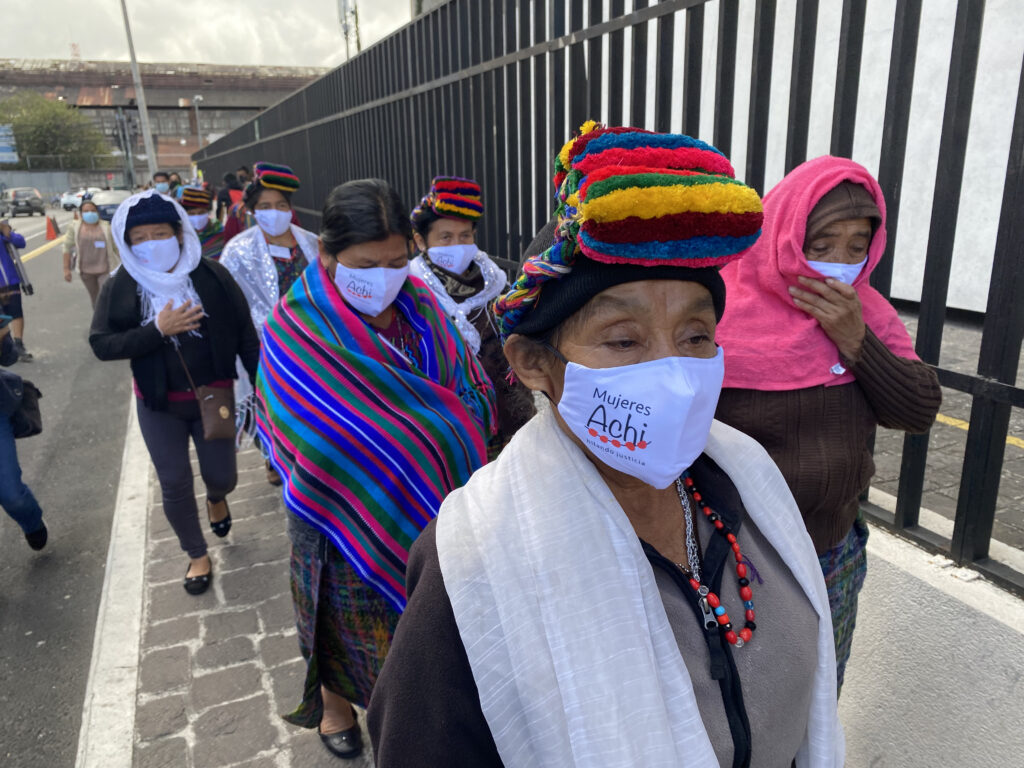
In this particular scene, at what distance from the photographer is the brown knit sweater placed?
2059 mm

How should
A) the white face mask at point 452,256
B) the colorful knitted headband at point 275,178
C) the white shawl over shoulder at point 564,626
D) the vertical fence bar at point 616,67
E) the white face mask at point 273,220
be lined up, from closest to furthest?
the white shawl over shoulder at point 564,626 < the vertical fence bar at point 616,67 < the white face mask at point 452,256 < the white face mask at point 273,220 < the colorful knitted headband at point 275,178

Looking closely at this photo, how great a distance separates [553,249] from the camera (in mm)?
1233

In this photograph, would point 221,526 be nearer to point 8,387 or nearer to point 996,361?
point 8,387

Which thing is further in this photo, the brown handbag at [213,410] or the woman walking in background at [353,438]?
the brown handbag at [213,410]

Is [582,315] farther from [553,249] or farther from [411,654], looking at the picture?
[411,654]

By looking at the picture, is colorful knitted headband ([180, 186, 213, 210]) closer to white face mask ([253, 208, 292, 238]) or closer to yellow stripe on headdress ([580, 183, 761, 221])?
white face mask ([253, 208, 292, 238])

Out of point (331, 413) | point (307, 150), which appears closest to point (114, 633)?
point (331, 413)

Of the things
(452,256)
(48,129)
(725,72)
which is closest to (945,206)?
(725,72)

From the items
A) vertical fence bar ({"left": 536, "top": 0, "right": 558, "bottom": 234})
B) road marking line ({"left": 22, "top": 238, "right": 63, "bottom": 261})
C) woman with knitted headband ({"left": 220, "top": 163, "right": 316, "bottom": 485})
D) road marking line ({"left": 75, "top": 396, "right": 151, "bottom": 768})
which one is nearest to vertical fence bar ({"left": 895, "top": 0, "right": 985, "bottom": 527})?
vertical fence bar ({"left": 536, "top": 0, "right": 558, "bottom": 234})

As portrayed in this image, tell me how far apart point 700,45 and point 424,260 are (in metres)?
1.66

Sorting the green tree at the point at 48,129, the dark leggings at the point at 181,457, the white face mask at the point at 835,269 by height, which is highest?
the green tree at the point at 48,129

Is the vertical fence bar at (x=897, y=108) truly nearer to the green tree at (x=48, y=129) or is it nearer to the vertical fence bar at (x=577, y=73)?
the vertical fence bar at (x=577, y=73)

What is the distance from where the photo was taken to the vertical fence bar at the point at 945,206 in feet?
7.29

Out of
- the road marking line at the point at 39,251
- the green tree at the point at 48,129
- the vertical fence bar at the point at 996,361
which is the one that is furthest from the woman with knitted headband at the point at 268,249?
the green tree at the point at 48,129
